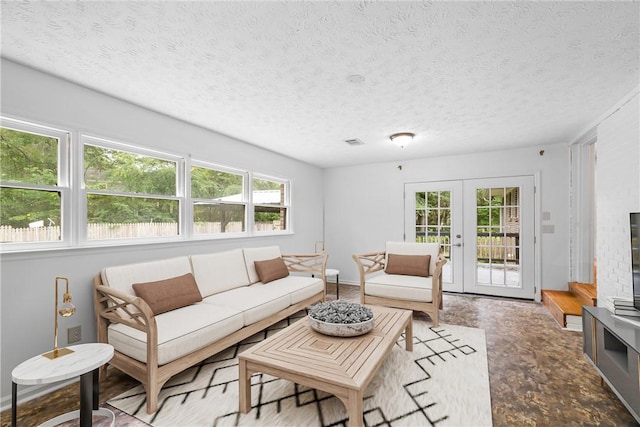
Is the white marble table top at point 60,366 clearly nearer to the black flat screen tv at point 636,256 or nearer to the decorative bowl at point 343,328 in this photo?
the decorative bowl at point 343,328

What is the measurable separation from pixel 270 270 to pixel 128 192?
6.04 feet

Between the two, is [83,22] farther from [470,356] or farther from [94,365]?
[470,356]

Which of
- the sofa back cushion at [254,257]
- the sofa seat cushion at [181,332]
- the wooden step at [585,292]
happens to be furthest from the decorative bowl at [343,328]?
the wooden step at [585,292]

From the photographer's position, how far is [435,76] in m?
2.43

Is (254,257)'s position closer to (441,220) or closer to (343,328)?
(343,328)

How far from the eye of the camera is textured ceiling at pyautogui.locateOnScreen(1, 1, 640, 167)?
1681mm

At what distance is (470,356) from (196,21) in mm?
3403

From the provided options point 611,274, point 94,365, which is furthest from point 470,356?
point 94,365

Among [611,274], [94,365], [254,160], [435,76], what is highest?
[435,76]

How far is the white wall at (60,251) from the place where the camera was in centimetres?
216

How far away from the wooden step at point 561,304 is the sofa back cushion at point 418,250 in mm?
1510

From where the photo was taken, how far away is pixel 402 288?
376cm

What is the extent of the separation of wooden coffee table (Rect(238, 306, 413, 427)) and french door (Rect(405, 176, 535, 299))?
324 centimetres

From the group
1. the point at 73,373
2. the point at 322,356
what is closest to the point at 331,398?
the point at 322,356
